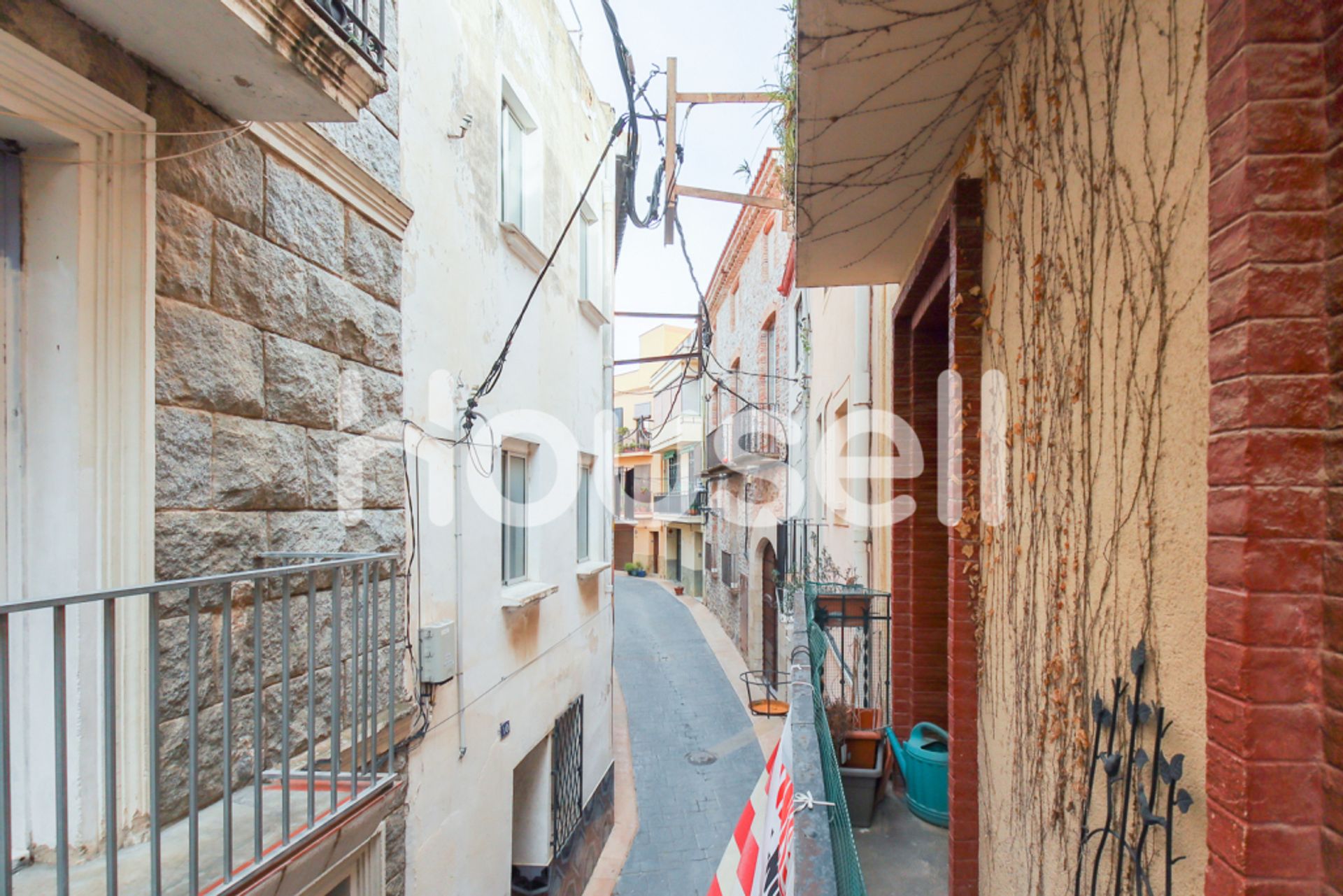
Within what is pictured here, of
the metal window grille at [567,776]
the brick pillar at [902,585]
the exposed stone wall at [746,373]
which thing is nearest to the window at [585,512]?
the metal window grille at [567,776]

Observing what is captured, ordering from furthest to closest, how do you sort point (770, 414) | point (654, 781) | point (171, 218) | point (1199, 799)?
point (770, 414)
point (654, 781)
point (171, 218)
point (1199, 799)

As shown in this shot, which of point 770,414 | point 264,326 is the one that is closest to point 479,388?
point 264,326

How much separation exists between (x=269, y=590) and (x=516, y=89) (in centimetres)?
459

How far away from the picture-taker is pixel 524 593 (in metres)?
5.82

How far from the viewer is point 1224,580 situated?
1189 millimetres

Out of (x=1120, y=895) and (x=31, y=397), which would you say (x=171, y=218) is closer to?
(x=31, y=397)

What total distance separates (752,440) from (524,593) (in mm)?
9395

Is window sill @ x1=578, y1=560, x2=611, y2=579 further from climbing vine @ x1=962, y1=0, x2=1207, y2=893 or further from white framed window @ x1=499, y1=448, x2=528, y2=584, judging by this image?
climbing vine @ x1=962, y1=0, x2=1207, y2=893

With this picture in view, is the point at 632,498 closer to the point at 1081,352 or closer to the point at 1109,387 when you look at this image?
the point at 1081,352

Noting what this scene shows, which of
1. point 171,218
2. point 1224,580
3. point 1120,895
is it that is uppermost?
point 171,218

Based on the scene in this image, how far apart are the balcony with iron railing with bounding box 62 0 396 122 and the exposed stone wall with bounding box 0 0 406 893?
0.26 feet

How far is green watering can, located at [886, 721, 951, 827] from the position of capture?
366 centimetres

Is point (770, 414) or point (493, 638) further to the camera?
point (770, 414)

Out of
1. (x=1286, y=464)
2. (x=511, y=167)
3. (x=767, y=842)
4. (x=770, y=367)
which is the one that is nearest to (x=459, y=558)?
(x=767, y=842)
